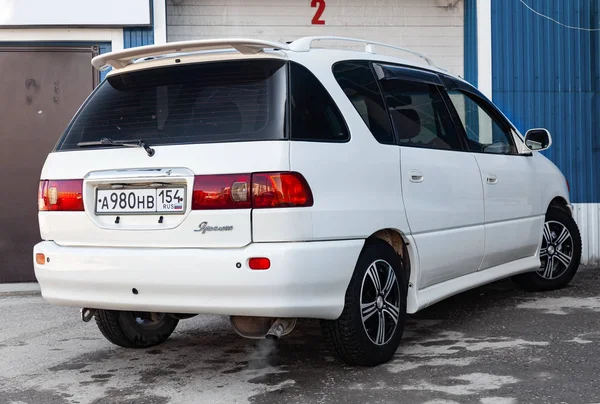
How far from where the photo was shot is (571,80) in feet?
31.9

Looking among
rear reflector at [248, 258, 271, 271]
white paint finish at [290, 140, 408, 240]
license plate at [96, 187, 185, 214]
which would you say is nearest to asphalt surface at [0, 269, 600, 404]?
rear reflector at [248, 258, 271, 271]

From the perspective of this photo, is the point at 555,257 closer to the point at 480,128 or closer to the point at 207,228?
the point at 480,128

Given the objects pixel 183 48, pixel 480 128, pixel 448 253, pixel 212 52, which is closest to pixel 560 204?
pixel 480 128

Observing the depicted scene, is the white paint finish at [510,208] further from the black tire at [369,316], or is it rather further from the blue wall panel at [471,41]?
the blue wall panel at [471,41]

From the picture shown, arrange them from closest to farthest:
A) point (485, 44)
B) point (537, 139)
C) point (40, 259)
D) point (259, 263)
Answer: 1. point (259, 263)
2. point (40, 259)
3. point (537, 139)
4. point (485, 44)

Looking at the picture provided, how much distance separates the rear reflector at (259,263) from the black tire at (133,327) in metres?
1.25

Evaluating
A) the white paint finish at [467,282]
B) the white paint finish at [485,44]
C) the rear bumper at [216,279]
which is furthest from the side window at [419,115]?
the white paint finish at [485,44]

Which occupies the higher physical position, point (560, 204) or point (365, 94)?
point (365, 94)

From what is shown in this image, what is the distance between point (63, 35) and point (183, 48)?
16.8ft

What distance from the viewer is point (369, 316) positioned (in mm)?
4465

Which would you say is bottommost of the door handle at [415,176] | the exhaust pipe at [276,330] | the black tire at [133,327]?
the black tire at [133,327]

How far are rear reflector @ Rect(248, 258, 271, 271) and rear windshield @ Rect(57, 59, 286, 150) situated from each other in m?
0.59

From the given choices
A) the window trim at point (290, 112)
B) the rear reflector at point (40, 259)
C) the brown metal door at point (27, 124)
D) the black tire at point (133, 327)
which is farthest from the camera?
the brown metal door at point (27, 124)

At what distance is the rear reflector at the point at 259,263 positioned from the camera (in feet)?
12.8
